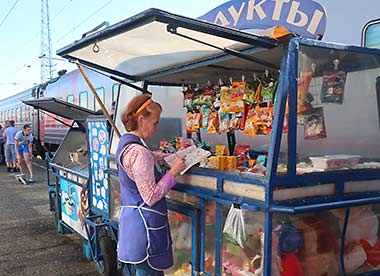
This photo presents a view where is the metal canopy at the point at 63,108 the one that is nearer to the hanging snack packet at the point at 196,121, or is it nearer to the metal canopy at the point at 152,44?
the metal canopy at the point at 152,44

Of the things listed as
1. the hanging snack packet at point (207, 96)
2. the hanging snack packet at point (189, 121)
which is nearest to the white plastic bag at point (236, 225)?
the hanging snack packet at point (207, 96)

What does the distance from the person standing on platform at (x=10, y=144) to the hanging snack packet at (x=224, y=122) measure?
31.8 ft

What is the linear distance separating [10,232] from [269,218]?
480cm

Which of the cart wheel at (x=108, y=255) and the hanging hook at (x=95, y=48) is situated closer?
the hanging hook at (x=95, y=48)

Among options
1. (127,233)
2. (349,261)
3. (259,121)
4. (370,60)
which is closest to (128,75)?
(259,121)

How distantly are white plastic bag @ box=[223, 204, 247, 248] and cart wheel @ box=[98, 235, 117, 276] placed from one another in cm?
185

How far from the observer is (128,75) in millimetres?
3639

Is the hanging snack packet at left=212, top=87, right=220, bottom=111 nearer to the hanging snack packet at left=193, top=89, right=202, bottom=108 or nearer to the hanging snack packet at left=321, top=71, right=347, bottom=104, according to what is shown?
the hanging snack packet at left=193, top=89, right=202, bottom=108

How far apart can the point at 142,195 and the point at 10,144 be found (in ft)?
35.0

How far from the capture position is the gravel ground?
4.38 m

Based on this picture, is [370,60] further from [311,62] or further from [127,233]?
[127,233]

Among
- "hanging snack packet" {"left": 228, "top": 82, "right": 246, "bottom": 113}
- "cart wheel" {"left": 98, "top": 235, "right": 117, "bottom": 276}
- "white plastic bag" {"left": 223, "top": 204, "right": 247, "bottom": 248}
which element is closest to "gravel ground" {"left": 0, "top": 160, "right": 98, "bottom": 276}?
"cart wheel" {"left": 98, "top": 235, "right": 117, "bottom": 276}

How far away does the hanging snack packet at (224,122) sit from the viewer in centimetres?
317

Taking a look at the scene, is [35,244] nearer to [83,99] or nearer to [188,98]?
[188,98]
